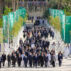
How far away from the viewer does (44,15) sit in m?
85.8

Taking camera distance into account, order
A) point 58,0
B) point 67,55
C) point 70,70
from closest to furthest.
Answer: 1. point 70,70
2. point 67,55
3. point 58,0

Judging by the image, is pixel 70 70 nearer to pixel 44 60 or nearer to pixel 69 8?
pixel 44 60

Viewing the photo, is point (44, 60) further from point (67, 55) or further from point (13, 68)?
point (67, 55)

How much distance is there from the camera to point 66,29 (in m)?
40.4

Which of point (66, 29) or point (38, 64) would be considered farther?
point (66, 29)

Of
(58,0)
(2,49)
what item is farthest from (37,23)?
(2,49)

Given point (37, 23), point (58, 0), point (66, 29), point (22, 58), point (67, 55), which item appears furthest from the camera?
point (58, 0)

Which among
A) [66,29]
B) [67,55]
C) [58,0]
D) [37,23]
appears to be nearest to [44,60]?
[67,55]

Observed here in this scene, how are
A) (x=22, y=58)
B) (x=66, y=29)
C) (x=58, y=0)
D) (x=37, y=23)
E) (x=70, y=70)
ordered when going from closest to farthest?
(x=70, y=70) → (x=22, y=58) → (x=66, y=29) → (x=37, y=23) → (x=58, y=0)

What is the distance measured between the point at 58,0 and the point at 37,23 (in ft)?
42.4

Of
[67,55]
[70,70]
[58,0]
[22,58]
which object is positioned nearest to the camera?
[70,70]

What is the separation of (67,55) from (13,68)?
6.83 meters

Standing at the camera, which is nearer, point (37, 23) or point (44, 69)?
point (44, 69)

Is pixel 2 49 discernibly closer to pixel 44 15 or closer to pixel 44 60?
pixel 44 60
